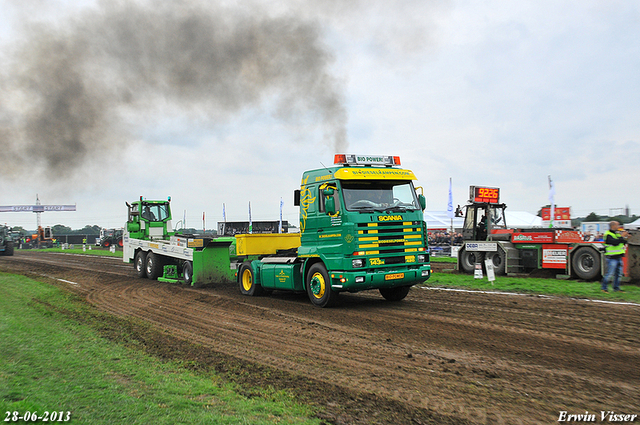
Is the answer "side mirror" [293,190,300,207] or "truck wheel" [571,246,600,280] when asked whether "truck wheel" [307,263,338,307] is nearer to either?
"side mirror" [293,190,300,207]

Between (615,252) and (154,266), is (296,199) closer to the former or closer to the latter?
(615,252)

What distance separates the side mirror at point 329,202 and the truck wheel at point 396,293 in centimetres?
294

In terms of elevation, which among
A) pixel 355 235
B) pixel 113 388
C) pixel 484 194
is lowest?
pixel 113 388

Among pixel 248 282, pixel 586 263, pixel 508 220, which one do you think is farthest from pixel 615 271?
pixel 508 220

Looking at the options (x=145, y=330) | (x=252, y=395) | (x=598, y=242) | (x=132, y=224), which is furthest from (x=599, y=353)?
(x=132, y=224)

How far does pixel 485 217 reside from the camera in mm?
19000

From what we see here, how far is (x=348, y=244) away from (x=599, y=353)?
4.85m

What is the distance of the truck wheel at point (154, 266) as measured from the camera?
18.1 m

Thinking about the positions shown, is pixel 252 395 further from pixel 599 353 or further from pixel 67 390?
pixel 599 353

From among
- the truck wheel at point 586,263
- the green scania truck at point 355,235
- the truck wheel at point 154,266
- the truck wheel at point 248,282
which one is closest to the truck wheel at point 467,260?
the truck wheel at point 586,263

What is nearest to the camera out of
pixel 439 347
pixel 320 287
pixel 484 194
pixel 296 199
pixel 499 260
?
pixel 439 347

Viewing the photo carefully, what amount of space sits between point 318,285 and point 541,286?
7.29m

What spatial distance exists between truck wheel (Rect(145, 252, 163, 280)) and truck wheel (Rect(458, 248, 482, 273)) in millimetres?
11771

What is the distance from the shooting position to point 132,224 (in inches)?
794
